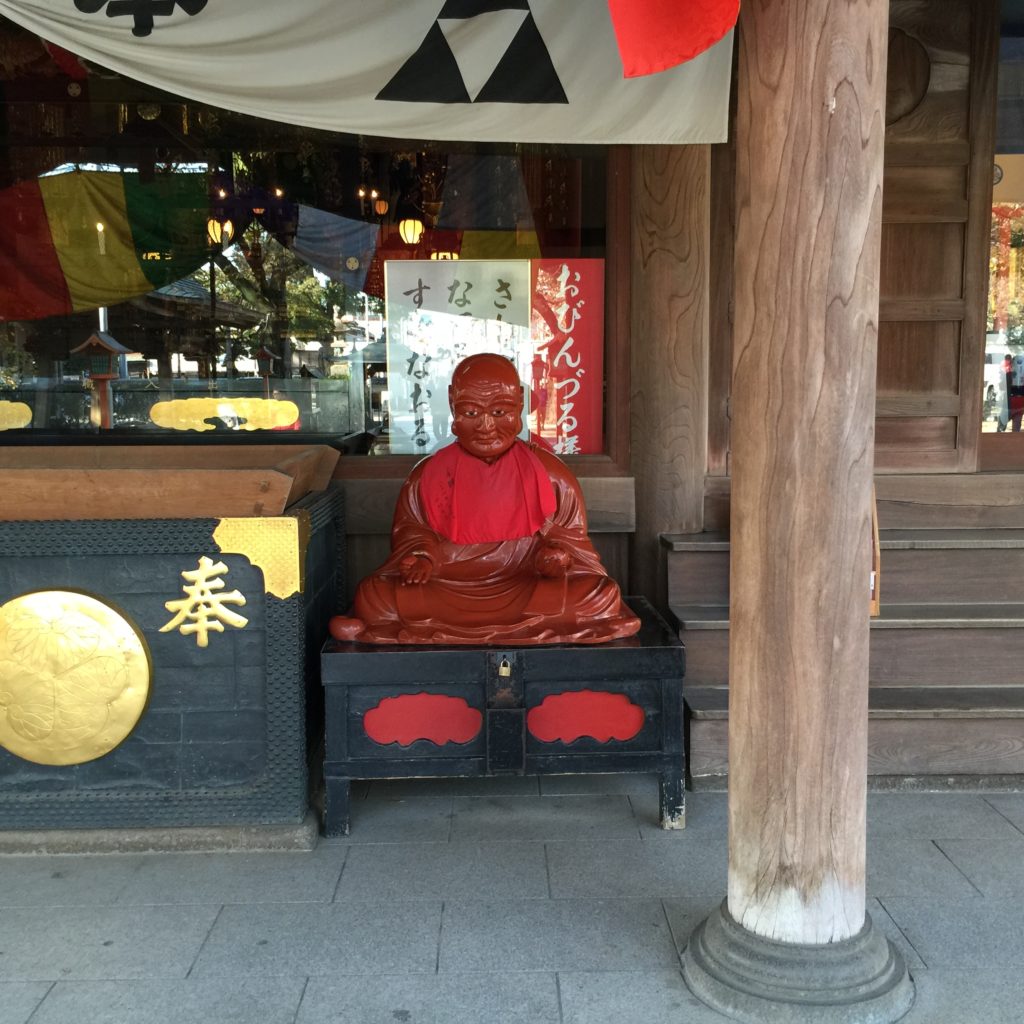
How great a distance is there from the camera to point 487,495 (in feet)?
12.3

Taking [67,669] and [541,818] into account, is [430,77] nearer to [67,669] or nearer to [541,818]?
[67,669]

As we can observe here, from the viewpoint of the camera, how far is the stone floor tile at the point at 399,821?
3.43 m

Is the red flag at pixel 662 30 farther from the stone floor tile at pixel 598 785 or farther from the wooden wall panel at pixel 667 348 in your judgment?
the stone floor tile at pixel 598 785

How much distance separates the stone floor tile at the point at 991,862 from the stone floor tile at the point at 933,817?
0.06 meters

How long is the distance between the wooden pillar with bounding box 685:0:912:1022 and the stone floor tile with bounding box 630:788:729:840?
0.91m

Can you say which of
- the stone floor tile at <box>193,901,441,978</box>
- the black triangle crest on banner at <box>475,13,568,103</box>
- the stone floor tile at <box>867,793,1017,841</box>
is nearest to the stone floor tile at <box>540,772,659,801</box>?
the stone floor tile at <box>867,793,1017,841</box>

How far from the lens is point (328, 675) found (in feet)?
11.1

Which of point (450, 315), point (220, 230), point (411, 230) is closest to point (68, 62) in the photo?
point (220, 230)

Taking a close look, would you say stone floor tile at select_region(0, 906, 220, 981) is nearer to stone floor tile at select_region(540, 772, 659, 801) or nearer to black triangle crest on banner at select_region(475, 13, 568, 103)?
stone floor tile at select_region(540, 772, 659, 801)

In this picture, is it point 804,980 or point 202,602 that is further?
point 202,602

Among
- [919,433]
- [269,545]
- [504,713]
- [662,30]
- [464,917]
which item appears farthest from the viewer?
[919,433]

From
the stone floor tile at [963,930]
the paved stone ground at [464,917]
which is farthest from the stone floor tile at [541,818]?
the stone floor tile at [963,930]

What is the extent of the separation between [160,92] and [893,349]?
3.69 metres

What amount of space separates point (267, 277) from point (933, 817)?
3849mm
